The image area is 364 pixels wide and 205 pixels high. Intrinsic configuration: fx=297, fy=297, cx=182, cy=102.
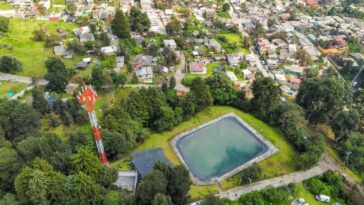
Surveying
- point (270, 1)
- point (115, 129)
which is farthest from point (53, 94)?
point (270, 1)

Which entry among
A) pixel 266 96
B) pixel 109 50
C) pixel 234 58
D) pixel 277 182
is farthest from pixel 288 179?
pixel 109 50

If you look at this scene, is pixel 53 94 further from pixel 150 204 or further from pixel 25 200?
pixel 150 204

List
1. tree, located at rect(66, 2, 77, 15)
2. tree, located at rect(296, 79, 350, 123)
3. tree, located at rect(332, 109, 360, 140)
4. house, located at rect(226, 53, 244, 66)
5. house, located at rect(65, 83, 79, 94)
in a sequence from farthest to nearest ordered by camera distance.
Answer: tree, located at rect(66, 2, 77, 15)
house, located at rect(226, 53, 244, 66)
house, located at rect(65, 83, 79, 94)
tree, located at rect(296, 79, 350, 123)
tree, located at rect(332, 109, 360, 140)

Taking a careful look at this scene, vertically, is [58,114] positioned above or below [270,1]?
below

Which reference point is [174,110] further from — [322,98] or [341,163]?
[341,163]

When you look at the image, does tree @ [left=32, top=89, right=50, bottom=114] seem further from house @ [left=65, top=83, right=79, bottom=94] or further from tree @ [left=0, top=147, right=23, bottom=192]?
tree @ [left=0, top=147, right=23, bottom=192]

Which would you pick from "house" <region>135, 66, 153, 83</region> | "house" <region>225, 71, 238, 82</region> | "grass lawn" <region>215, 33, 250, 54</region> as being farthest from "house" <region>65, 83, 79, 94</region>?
"grass lawn" <region>215, 33, 250, 54</region>
